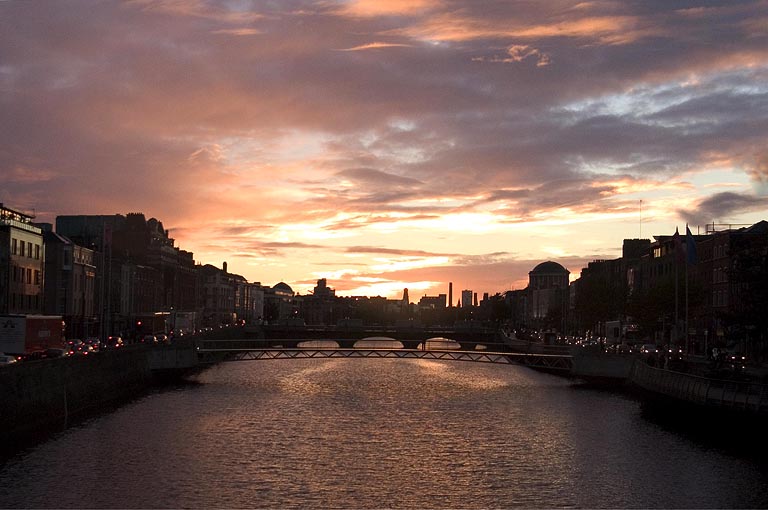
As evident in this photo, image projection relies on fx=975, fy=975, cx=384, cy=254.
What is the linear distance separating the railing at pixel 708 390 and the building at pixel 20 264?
7860 cm

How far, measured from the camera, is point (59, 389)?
77250mm

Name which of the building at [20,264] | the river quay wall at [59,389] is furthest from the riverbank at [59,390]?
the building at [20,264]

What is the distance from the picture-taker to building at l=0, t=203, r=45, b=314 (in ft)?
405

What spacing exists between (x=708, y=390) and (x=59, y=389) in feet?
166

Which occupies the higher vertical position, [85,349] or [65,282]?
[65,282]

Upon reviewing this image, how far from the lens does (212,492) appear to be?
51.8m

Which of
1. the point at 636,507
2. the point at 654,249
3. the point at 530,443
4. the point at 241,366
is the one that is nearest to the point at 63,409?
the point at 530,443

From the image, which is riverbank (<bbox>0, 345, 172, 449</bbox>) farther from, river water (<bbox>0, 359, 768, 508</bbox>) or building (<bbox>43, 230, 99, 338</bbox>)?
building (<bbox>43, 230, 99, 338</bbox>)

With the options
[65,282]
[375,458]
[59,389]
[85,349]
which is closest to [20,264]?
[85,349]

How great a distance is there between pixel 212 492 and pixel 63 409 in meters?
31.2

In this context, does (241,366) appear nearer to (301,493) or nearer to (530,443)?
(530,443)

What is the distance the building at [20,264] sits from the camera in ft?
405

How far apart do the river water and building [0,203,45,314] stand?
109 ft

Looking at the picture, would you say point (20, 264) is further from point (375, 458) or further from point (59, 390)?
point (375, 458)
